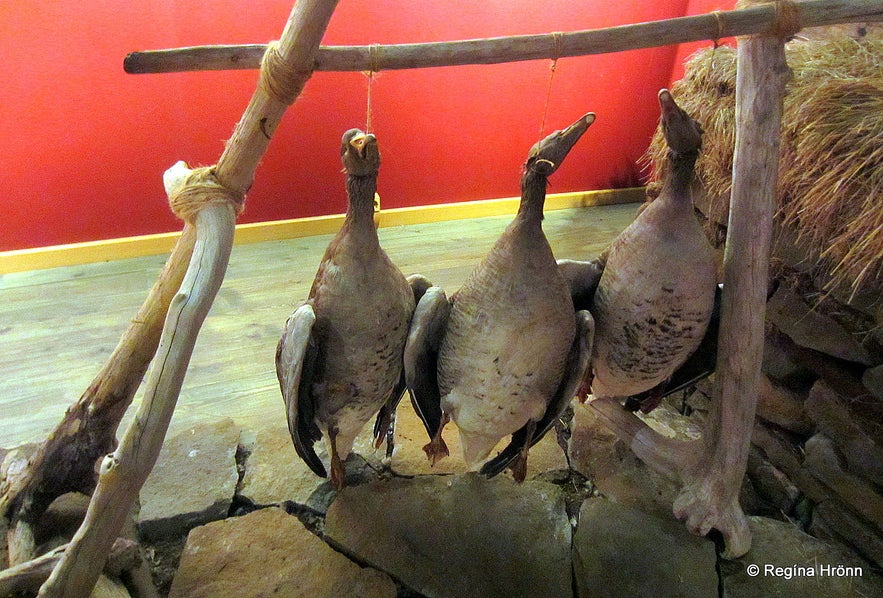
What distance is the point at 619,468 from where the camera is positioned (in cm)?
164

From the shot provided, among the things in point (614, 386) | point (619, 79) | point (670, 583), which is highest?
point (619, 79)

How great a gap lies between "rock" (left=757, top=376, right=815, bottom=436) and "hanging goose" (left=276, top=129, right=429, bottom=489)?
1.13 metres

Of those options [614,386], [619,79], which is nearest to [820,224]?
[614,386]

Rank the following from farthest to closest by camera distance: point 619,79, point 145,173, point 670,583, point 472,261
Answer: point 619,79
point 472,261
point 145,173
point 670,583

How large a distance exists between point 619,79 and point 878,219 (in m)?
2.13

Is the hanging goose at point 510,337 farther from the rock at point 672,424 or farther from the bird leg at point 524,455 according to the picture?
the rock at point 672,424

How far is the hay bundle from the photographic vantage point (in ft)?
4.05

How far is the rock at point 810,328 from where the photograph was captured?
4.71 ft

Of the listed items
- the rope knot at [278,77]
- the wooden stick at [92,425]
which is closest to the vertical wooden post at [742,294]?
the rope knot at [278,77]

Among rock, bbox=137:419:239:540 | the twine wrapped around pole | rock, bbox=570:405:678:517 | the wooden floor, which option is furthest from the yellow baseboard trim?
the twine wrapped around pole

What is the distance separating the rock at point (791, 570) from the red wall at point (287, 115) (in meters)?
2.15

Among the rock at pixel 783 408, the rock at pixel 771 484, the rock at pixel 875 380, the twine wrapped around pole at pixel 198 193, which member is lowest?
the rock at pixel 771 484

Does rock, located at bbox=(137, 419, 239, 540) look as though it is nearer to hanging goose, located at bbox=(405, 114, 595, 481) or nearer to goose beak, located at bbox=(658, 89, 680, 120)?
hanging goose, located at bbox=(405, 114, 595, 481)

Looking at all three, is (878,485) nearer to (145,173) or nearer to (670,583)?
(670,583)
